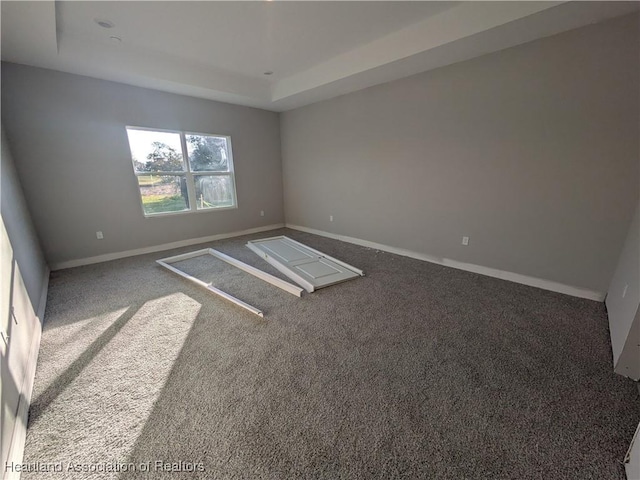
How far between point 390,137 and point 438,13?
147 cm

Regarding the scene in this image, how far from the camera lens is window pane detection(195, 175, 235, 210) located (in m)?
4.64

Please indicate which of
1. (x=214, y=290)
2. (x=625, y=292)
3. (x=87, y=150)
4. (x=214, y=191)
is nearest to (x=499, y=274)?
(x=625, y=292)

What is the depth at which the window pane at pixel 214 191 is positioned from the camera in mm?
4645

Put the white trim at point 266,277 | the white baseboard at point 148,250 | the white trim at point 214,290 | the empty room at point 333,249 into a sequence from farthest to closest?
the white baseboard at point 148,250 < the white trim at point 266,277 < the white trim at point 214,290 < the empty room at point 333,249

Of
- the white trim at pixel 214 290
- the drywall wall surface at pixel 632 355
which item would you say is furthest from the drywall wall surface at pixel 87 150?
the drywall wall surface at pixel 632 355

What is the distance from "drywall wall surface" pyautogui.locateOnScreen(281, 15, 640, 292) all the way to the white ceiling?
245 mm

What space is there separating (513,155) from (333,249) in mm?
2639

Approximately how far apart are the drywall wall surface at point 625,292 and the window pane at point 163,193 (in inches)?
210

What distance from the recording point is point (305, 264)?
3.48 meters

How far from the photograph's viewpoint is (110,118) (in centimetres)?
356

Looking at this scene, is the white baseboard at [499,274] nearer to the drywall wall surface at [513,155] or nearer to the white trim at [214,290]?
the drywall wall surface at [513,155]

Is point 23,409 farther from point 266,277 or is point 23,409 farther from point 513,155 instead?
point 513,155

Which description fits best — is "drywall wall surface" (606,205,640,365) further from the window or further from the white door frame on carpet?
the window

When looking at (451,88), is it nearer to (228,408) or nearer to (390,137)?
(390,137)
